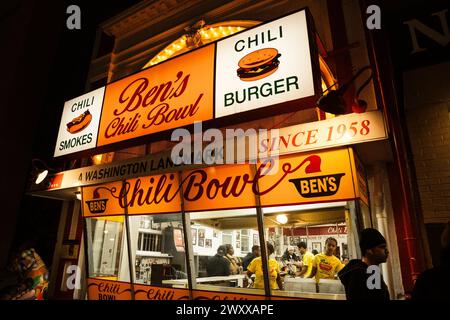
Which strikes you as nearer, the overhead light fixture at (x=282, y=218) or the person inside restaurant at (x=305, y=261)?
the person inside restaurant at (x=305, y=261)

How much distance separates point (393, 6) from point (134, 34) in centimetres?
856

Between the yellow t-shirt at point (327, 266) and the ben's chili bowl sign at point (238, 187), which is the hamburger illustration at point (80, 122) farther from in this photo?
the yellow t-shirt at point (327, 266)

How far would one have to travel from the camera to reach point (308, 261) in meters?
8.09

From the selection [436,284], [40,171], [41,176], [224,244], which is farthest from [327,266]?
[40,171]

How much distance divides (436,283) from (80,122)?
25.9 ft

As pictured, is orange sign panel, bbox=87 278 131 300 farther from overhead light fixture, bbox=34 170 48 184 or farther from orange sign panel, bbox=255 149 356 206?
orange sign panel, bbox=255 149 356 206

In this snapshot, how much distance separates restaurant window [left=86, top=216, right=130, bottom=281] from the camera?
28.5ft

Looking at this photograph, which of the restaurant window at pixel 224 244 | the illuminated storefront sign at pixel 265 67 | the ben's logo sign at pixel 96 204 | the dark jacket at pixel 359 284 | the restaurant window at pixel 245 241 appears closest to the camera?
the dark jacket at pixel 359 284

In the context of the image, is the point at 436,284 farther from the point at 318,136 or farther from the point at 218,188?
the point at 218,188

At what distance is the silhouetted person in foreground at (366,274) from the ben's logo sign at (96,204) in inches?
225

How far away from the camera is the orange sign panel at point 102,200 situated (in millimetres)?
6813

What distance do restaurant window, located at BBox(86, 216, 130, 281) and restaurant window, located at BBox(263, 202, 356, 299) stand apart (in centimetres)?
452

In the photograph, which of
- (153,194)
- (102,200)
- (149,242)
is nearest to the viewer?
(153,194)

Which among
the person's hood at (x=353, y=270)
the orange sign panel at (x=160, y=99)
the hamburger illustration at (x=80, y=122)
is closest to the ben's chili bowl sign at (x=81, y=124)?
the hamburger illustration at (x=80, y=122)
